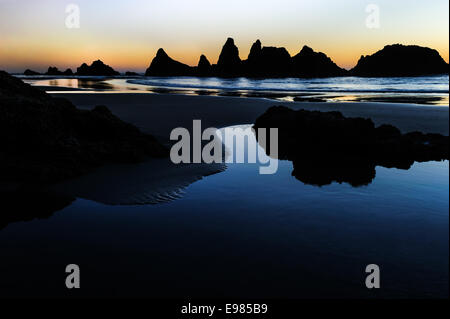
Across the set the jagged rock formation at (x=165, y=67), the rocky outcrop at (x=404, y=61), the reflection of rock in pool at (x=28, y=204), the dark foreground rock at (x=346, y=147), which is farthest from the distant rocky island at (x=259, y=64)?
the reflection of rock in pool at (x=28, y=204)

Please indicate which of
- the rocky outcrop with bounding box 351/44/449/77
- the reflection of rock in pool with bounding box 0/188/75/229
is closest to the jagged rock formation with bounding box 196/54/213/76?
the rocky outcrop with bounding box 351/44/449/77

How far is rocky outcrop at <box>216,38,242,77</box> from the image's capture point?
506ft

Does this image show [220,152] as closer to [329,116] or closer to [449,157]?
[329,116]

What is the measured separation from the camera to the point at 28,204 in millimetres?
5090

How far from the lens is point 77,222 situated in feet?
14.9

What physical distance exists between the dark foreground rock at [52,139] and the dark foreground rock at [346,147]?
12.1 feet

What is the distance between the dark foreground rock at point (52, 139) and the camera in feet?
20.3

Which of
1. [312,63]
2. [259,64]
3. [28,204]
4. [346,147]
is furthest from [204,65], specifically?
[28,204]

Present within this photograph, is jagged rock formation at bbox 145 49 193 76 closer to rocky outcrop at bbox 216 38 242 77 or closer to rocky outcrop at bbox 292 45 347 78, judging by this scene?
rocky outcrop at bbox 216 38 242 77

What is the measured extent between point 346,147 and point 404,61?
104996 mm

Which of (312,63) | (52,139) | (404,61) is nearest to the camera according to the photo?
(52,139)

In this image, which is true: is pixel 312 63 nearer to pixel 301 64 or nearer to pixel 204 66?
pixel 301 64

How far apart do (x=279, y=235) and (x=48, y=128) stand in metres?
5.08
